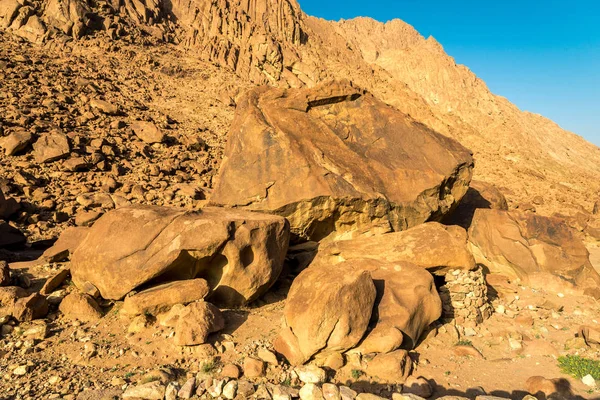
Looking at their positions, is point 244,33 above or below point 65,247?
above

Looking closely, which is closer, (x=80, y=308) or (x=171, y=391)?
(x=171, y=391)

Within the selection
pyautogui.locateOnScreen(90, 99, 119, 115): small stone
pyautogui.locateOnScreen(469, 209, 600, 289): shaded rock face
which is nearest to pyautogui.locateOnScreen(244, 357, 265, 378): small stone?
pyautogui.locateOnScreen(469, 209, 600, 289): shaded rock face

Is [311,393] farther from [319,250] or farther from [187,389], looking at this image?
[319,250]

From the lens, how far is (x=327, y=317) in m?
5.36

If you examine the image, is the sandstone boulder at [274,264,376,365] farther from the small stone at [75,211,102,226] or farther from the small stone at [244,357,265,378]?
the small stone at [75,211,102,226]

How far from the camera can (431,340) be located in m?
6.34

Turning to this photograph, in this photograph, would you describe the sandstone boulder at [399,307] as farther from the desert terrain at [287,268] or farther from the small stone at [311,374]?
the small stone at [311,374]

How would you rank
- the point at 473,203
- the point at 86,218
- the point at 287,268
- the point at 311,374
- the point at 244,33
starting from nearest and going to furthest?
the point at 311,374, the point at 287,268, the point at 86,218, the point at 473,203, the point at 244,33

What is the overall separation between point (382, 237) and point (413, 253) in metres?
0.75

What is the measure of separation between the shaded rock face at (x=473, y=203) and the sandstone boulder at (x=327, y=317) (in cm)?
624

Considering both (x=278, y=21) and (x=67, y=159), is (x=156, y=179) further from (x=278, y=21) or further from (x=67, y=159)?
(x=278, y=21)

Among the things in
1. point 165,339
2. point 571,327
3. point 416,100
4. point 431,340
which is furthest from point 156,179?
point 416,100

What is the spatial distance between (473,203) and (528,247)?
3430 millimetres

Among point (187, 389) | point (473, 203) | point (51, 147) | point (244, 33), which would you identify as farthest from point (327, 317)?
point (244, 33)
